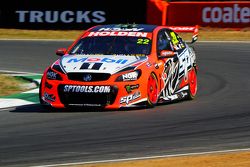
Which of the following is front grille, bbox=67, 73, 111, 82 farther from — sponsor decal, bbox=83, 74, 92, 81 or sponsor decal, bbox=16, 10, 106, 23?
sponsor decal, bbox=16, 10, 106, 23

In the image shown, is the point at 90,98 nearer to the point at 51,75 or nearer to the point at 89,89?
the point at 89,89

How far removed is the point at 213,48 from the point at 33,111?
39.1ft

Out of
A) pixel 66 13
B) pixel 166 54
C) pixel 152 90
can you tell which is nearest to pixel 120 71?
pixel 152 90

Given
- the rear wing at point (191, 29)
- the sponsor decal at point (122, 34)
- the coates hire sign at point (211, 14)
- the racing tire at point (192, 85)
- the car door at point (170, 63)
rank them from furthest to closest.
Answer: the coates hire sign at point (211, 14)
the rear wing at point (191, 29)
the racing tire at point (192, 85)
the sponsor decal at point (122, 34)
the car door at point (170, 63)

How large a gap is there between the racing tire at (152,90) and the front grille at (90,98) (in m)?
0.62

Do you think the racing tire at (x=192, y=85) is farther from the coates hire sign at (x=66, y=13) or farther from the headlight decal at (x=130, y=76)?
the coates hire sign at (x=66, y=13)

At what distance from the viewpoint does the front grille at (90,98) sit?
12.7 meters

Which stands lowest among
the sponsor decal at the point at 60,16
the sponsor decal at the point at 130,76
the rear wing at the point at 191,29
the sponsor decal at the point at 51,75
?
the sponsor decal at the point at 60,16

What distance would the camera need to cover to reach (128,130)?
36.3 feet

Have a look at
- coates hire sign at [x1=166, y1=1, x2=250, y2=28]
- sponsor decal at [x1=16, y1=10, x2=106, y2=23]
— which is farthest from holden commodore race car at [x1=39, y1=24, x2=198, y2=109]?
sponsor decal at [x1=16, y1=10, x2=106, y2=23]

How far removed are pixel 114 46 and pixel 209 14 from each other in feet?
47.5

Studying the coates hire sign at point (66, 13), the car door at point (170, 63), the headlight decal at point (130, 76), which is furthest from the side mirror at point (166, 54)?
the coates hire sign at point (66, 13)

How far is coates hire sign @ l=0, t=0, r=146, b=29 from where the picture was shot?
91.0 ft

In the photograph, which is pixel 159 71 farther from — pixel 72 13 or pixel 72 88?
pixel 72 13
